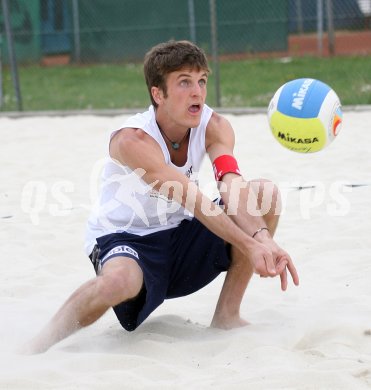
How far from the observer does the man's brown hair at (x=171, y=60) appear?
12.0ft

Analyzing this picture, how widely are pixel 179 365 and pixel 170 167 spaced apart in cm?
79

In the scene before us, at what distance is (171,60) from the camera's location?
365 centimetres

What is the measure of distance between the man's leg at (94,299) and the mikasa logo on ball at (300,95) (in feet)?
3.81

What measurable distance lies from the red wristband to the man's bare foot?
579 millimetres

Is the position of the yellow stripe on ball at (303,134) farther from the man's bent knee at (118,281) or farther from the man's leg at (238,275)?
the man's bent knee at (118,281)

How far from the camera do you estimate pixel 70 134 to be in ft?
29.2

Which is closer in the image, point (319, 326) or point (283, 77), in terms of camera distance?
point (319, 326)

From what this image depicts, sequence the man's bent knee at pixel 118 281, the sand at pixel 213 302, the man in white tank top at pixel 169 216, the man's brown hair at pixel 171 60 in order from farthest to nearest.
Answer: the man's brown hair at pixel 171 60, the man in white tank top at pixel 169 216, the man's bent knee at pixel 118 281, the sand at pixel 213 302

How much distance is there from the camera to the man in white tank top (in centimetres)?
350

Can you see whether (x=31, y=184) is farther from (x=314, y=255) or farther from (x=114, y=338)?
(x=114, y=338)

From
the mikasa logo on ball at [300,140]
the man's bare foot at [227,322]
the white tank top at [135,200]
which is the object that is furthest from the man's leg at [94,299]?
the mikasa logo on ball at [300,140]

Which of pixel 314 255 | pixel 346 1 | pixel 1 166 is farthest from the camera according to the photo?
pixel 346 1

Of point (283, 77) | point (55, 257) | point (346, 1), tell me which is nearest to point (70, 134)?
point (55, 257)

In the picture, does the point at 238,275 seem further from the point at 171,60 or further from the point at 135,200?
the point at 171,60
